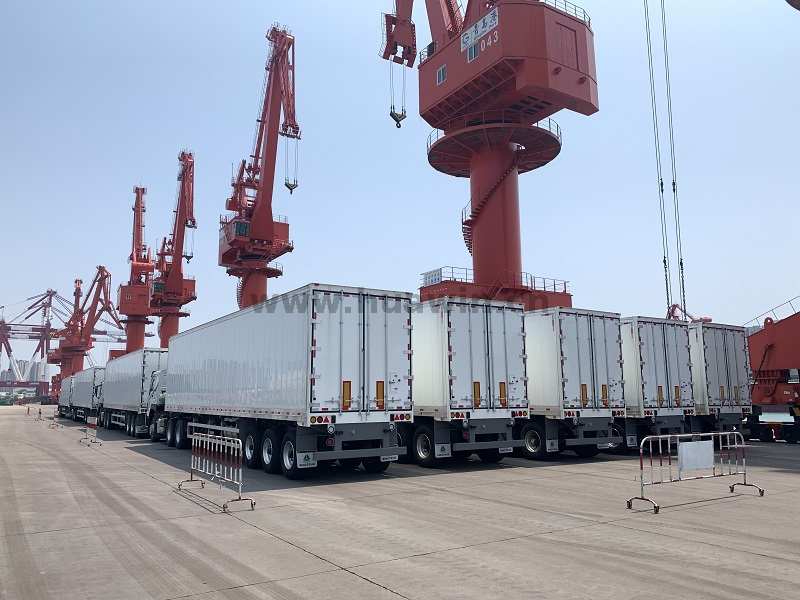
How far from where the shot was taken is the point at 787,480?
1304 centimetres

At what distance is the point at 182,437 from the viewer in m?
21.9

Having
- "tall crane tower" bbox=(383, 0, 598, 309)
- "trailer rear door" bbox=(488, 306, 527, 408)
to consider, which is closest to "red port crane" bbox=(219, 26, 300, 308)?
"tall crane tower" bbox=(383, 0, 598, 309)

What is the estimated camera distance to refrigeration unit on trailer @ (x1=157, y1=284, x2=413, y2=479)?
1283 centimetres

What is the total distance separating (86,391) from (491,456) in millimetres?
35458

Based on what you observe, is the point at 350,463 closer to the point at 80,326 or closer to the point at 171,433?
the point at 171,433

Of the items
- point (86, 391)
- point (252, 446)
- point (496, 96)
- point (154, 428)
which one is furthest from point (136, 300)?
point (252, 446)

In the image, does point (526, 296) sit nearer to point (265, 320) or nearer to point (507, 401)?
point (507, 401)

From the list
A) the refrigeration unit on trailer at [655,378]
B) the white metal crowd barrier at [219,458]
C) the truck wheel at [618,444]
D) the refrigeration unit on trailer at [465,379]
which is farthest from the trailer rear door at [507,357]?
the white metal crowd barrier at [219,458]

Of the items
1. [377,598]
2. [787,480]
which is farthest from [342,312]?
[787,480]

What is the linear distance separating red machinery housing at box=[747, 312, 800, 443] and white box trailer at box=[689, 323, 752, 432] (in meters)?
4.55

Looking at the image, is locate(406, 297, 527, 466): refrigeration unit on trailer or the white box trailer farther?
the white box trailer

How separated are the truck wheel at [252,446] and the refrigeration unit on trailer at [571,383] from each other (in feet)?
23.4

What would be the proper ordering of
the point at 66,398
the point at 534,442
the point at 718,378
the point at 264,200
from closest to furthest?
the point at 534,442
the point at 718,378
the point at 264,200
the point at 66,398

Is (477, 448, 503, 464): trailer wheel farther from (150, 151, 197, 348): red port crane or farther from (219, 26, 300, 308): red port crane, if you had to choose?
(150, 151, 197, 348): red port crane
